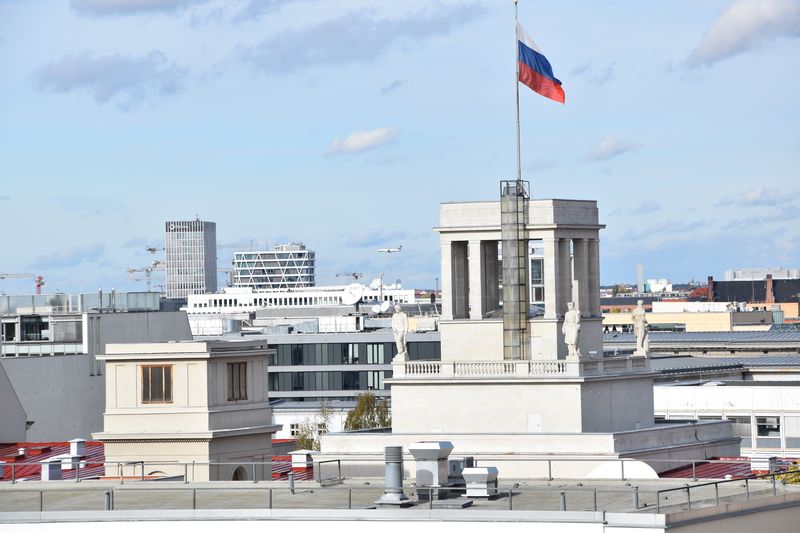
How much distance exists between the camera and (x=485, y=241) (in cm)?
7269

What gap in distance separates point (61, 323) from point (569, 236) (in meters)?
37.1

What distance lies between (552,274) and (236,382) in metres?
13.6

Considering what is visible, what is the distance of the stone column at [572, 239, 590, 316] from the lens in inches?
2862

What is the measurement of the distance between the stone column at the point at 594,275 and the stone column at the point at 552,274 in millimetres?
2306

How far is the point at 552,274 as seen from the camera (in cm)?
7119

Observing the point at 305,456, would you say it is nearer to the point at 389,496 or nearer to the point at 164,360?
the point at 164,360

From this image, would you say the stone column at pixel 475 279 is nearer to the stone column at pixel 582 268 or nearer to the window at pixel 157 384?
the stone column at pixel 582 268

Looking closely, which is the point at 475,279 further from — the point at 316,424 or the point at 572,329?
the point at 316,424

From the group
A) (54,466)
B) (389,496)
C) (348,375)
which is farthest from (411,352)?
(389,496)

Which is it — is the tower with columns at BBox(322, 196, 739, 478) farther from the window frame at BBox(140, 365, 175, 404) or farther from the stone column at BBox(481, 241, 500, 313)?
the window frame at BBox(140, 365, 175, 404)

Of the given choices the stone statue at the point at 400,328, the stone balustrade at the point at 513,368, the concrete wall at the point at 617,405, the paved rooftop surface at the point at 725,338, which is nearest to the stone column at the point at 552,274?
the stone balustrade at the point at 513,368

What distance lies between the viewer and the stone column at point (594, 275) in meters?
73.2

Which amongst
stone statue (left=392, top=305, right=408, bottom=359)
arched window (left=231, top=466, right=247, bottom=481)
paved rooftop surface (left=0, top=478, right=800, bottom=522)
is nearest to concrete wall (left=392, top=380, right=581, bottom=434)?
stone statue (left=392, top=305, right=408, bottom=359)

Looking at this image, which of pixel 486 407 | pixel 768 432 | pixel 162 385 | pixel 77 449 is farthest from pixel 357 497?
pixel 768 432
